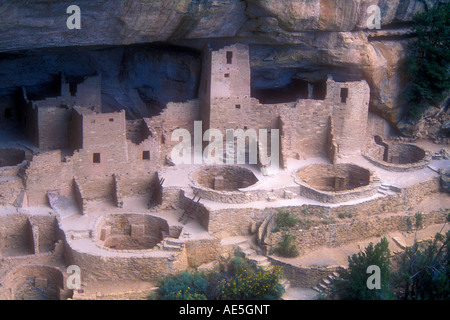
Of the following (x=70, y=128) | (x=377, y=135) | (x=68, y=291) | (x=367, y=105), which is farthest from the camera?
(x=377, y=135)

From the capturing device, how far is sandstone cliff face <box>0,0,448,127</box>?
64.9 feet

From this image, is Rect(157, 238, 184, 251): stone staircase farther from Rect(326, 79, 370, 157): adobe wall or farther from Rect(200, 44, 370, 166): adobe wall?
Rect(326, 79, 370, 157): adobe wall

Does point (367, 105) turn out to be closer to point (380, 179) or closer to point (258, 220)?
point (380, 179)

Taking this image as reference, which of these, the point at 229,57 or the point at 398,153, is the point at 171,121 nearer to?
the point at 229,57

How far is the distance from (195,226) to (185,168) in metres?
2.53

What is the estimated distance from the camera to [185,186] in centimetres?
2195

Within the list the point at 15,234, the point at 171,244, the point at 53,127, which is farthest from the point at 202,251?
the point at 53,127

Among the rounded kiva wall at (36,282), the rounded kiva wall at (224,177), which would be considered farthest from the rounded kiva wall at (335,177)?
the rounded kiva wall at (36,282)

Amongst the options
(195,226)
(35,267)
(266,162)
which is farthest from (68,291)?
(266,162)

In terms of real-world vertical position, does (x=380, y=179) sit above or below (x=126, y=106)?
below

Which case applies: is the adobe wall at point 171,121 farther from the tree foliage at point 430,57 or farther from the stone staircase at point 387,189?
the tree foliage at point 430,57

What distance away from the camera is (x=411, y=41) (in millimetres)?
25172

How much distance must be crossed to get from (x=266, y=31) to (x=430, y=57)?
617cm

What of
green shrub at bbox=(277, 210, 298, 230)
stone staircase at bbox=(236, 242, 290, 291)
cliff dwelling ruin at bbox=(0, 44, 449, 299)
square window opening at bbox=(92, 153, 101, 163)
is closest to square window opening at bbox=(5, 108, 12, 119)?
cliff dwelling ruin at bbox=(0, 44, 449, 299)
